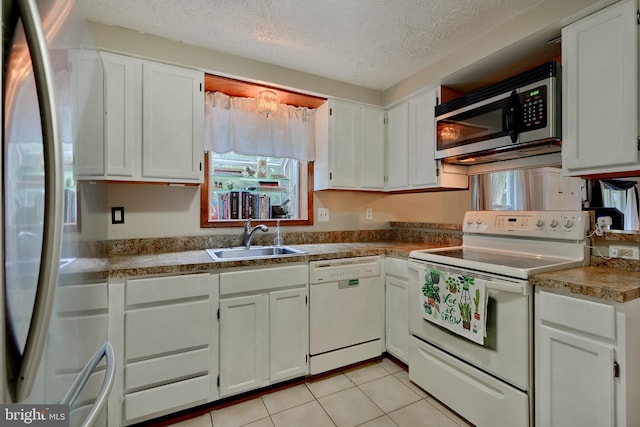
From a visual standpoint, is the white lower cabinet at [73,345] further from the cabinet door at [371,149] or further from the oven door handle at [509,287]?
the cabinet door at [371,149]

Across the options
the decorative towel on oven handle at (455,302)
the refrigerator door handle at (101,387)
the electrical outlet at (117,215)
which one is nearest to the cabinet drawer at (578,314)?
the decorative towel on oven handle at (455,302)

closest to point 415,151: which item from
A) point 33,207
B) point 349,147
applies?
point 349,147

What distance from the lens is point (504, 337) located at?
4.98 feet

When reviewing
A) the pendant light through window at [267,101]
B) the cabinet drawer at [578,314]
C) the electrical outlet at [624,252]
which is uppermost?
the pendant light through window at [267,101]

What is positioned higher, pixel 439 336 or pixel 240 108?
pixel 240 108

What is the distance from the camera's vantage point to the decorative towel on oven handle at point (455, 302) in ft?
5.18

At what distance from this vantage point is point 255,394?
1949 millimetres

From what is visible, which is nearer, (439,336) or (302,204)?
(439,336)

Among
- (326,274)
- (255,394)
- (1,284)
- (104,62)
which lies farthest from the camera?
(326,274)

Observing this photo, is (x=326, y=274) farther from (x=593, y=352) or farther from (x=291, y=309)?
(x=593, y=352)

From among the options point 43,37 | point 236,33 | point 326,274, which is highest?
point 236,33

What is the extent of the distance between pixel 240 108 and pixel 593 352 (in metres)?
2.59

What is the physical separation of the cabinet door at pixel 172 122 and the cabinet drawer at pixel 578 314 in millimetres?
2122

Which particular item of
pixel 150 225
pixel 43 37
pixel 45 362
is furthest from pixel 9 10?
pixel 150 225
